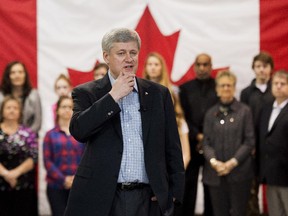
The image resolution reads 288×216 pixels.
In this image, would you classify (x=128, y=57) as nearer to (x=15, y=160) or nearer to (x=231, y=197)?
(x=231, y=197)

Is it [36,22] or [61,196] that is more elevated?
[36,22]

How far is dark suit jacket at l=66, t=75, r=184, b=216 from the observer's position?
10.4ft

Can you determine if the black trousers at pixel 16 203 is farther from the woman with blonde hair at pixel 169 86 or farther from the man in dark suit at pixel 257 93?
the man in dark suit at pixel 257 93

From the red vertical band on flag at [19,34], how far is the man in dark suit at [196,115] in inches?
69.5

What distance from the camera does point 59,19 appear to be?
738 centimetres

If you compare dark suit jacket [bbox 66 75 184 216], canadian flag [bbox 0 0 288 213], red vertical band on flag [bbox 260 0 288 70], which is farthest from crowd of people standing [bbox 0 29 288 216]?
dark suit jacket [bbox 66 75 184 216]

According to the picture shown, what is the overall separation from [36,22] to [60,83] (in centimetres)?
89

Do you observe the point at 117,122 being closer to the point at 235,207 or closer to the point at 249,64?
the point at 235,207

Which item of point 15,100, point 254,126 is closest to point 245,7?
point 254,126

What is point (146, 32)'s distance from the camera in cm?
730

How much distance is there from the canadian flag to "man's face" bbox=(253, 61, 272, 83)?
2.36 ft

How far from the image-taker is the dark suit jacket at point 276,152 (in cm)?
580

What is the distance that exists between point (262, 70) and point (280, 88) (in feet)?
1.73

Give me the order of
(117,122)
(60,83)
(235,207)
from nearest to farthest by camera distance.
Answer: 1. (117,122)
2. (235,207)
3. (60,83)
